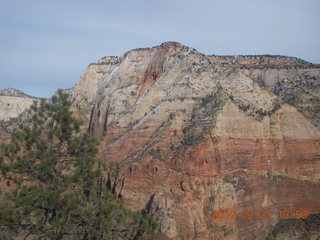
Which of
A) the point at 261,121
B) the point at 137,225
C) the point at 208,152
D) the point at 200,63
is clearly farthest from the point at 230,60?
the point at 137,225

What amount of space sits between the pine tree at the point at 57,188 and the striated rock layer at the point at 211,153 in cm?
454

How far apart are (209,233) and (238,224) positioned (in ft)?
9.22

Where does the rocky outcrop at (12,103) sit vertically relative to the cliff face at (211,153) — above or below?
above

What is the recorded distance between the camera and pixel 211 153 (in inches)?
994

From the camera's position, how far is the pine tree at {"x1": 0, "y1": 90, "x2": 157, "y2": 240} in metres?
13.0

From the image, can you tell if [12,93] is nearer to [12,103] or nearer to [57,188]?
[12,103]

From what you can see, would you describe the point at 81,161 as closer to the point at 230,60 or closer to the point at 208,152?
the point at 208,152
